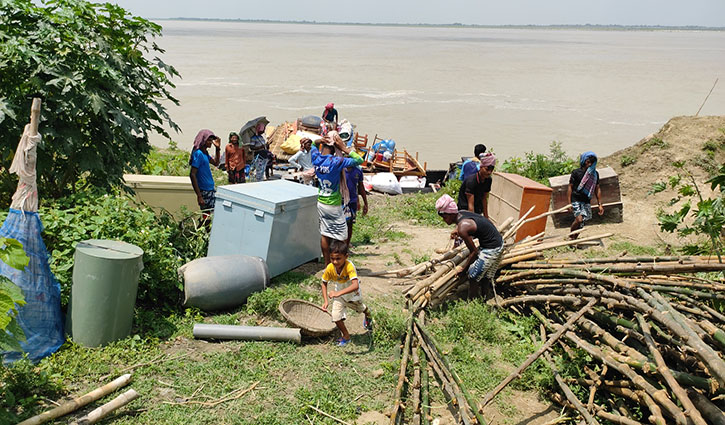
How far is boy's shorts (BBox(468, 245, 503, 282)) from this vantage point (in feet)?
22.4

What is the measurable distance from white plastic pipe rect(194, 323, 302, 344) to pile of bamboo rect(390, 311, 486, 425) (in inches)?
43.8

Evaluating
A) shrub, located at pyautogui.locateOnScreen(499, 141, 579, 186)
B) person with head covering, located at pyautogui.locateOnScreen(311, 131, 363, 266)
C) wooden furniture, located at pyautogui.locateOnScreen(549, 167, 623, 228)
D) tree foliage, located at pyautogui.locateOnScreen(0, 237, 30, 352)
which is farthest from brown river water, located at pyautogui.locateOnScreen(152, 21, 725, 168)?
tree foliage, located at pyautogui.locateOnScreen(0, 237, 30, 352)

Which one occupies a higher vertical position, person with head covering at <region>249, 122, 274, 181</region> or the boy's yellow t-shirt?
person with head covering at <region>249, 122, 274, 181</region>

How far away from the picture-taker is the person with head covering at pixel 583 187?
9891 millimetres

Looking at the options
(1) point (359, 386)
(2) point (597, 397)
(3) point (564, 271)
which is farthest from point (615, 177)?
(1) point (359, 386)

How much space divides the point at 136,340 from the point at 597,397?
13.7 feet

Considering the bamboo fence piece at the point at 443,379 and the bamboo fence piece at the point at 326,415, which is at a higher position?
the bamboo fence piece at the point at 443,379

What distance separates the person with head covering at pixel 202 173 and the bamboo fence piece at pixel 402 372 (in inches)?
134

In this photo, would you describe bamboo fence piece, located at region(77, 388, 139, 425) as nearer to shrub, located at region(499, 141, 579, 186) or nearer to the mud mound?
the mud mound

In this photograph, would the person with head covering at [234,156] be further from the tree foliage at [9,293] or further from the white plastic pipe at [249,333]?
the tree foliage at [9,293]

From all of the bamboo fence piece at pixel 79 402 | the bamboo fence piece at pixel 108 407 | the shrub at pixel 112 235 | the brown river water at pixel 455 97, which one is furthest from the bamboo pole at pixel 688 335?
the brown river water at pixel 455 97

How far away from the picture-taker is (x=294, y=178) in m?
14.3

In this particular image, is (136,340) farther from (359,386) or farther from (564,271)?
(564,271)

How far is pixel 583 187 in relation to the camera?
33.0 feet
